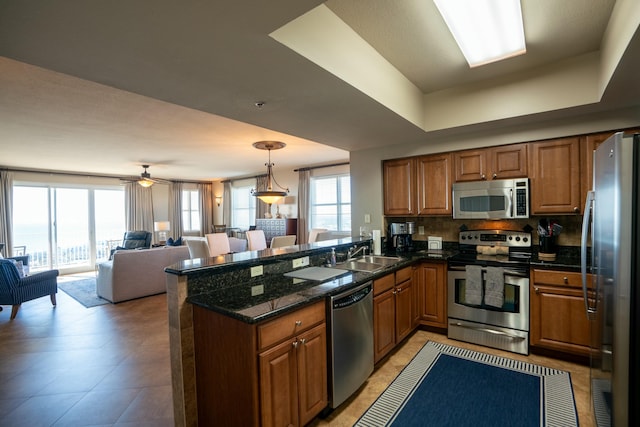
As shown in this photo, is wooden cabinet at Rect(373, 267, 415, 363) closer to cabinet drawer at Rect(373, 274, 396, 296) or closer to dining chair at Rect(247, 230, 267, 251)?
cabinet drawer at Rect(373, 274, 396, 296)

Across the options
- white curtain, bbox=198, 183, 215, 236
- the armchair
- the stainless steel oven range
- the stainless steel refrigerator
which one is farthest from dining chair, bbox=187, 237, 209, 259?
the stainless steel refrigerator

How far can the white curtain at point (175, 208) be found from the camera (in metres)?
9.50

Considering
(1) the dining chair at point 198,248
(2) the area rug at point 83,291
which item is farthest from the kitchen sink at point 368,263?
(2) the area rug at point 83,291

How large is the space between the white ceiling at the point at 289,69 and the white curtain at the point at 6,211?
375 centimetres

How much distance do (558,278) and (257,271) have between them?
262cm

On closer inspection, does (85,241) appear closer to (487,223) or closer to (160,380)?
(160,380)

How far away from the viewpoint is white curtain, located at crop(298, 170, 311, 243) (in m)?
7.74

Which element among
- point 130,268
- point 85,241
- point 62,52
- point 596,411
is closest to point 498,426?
point 596,411

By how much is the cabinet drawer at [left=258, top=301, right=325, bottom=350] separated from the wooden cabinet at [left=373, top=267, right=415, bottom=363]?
2.47 feet

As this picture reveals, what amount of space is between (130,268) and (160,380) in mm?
2948

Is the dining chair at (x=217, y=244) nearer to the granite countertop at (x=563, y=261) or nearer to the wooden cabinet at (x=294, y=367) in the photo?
the wooden cabinet at (x=294, y=367)

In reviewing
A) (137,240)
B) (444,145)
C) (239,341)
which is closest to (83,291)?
(137,240)

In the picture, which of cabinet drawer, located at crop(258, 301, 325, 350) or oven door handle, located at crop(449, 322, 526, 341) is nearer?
cabinet drawer, located at crop(258, 301, 325, 350)

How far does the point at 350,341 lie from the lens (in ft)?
6.81
